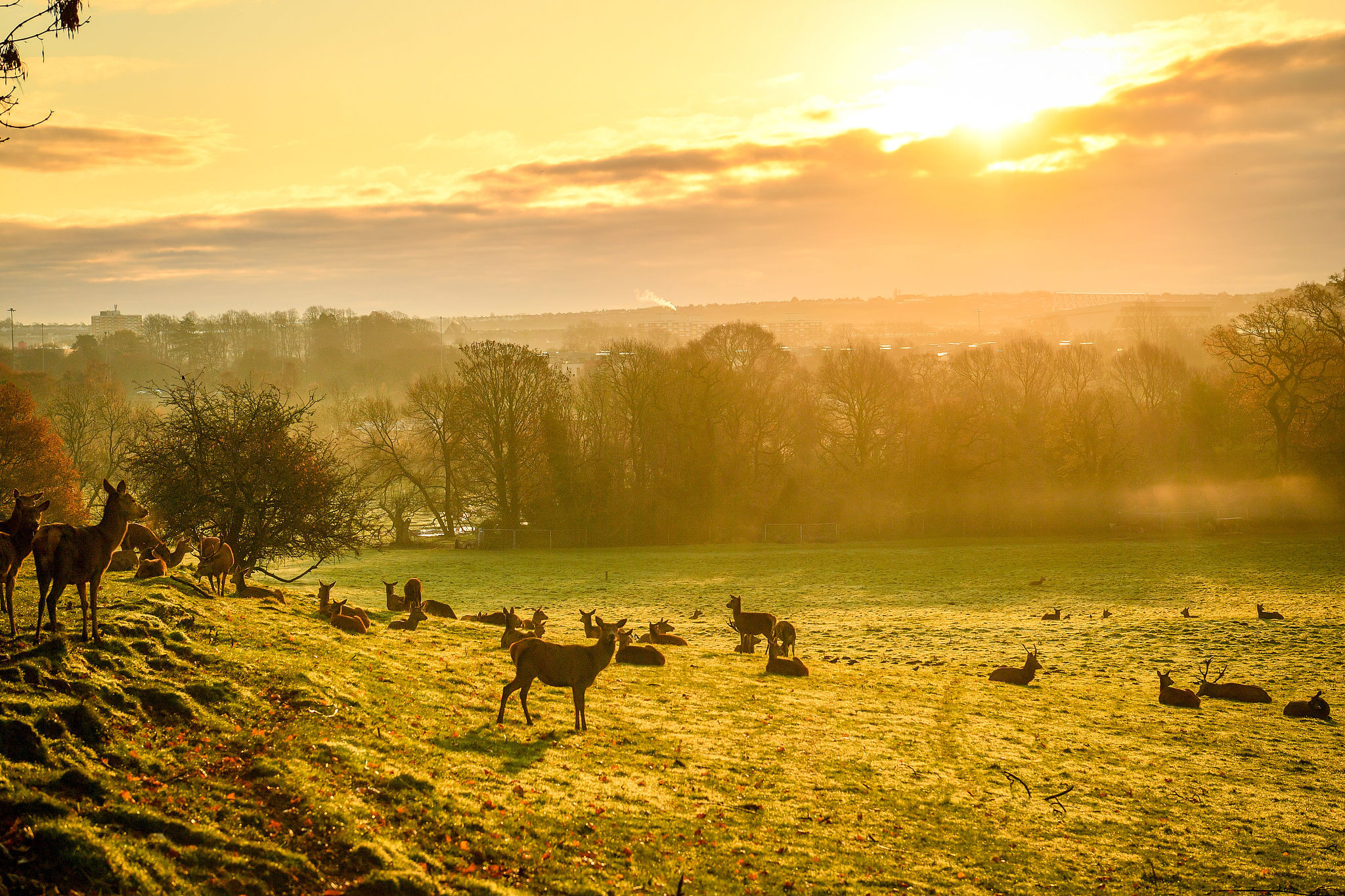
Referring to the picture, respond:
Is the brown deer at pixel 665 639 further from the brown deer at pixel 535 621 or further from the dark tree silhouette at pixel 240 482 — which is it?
the dark tree silhouette at pixel 240 482

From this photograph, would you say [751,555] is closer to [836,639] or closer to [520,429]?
[520,429]

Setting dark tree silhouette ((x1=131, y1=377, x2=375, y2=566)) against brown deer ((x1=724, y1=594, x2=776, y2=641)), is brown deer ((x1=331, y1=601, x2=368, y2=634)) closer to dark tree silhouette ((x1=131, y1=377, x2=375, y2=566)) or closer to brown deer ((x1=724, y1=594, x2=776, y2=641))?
dark tree silhouette ((x1=131, y1=377, x2=375, y2=566))

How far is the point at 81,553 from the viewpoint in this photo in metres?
12.0

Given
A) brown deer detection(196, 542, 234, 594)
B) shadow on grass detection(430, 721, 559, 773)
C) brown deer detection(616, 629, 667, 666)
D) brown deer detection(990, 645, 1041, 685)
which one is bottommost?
brown deer detection(990, 645, 1041, 685)

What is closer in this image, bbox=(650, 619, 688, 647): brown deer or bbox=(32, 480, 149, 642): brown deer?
bbox=(32, 480, 149, 642): brown deer

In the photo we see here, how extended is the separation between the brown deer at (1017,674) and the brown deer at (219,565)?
73.8 ft

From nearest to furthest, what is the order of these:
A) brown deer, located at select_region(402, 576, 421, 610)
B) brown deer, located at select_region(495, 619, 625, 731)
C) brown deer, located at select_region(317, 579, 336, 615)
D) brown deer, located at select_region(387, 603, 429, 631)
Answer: brown deer, located at select_region(495, 619, 625, 731), brown deer, located at select_region(317, 579, 336, 615), brown deer, located at select_region(387, 603, 429, 631), brown deer, located at select_region(402, 576, 421, 610)

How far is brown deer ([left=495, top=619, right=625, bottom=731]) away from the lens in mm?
15836

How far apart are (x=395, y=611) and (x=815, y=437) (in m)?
56.7

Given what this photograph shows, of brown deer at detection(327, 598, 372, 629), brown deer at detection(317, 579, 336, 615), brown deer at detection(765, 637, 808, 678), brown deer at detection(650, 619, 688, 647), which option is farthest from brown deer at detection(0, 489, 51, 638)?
brown deer at detection(650, 619, 688, 647)

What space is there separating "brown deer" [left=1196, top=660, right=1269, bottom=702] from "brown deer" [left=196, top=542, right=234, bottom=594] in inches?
1064

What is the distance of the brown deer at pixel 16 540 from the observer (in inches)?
452

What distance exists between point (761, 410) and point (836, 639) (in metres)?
48.6

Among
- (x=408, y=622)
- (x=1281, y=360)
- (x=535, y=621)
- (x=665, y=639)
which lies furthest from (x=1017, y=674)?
(x=1281, y=360)
